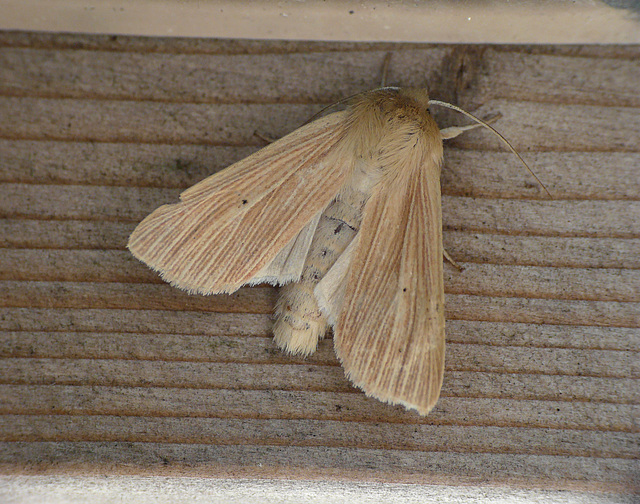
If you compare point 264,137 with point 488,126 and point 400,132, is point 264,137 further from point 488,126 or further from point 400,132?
point 488,126

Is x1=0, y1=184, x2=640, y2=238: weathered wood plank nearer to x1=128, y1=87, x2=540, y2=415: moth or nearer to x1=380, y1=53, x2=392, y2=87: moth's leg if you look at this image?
x1=128, y1=87, x2=540, y2=415: moth

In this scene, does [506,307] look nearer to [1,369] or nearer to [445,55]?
[445,55]

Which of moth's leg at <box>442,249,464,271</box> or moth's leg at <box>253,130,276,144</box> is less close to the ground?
moth's leg at <box>253,130,276,144</box>

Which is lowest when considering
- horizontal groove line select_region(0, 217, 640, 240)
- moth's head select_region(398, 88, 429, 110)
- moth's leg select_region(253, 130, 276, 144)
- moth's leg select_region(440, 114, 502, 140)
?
horizontal groove line select_region(0, 217, 640, 240)

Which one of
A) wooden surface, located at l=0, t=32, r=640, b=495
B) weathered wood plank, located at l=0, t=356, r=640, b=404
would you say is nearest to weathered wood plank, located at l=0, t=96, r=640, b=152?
wooden surface, located at l=0, t=32, r=640, b=495

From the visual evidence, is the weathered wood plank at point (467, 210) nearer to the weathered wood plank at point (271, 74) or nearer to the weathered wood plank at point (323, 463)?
the weathered wood plank at point (271, 74)

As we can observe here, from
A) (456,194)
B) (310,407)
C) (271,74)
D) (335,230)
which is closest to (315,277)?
(335,230)

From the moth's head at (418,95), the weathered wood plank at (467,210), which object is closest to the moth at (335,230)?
the moth's head at (418,95)
